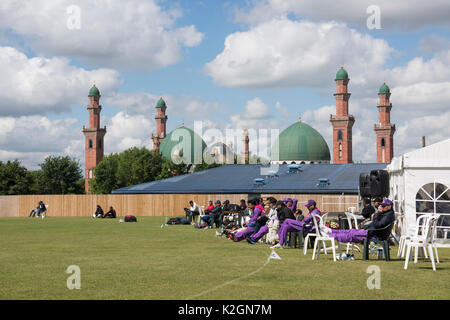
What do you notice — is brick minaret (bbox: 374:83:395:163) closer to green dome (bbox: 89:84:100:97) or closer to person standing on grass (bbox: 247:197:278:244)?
green dome (bbox: 89:84:100:97)

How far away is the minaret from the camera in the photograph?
352 ft

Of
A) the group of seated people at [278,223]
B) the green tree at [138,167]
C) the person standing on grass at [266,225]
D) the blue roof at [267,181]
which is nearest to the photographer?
the group of seated people at [278,223]

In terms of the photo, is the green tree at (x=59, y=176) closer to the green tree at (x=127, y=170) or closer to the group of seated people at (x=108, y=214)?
the green tree at (x=127, y=170)

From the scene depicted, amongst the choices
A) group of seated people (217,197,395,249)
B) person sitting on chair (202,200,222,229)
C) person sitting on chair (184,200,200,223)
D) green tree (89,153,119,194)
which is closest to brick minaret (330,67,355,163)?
green tree (89,153,119,194)

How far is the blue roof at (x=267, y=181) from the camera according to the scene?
171 ft

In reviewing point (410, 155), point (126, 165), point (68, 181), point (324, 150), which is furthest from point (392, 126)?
point (410, 155)

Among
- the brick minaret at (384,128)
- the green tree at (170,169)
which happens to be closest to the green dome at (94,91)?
the green tree at (170,169)

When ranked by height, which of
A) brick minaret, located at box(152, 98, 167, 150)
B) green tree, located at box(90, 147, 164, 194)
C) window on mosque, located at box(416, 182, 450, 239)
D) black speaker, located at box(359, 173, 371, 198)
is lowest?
window on mosque, located at box(416, 182, 450, 239)

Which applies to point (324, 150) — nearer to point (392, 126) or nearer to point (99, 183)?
point (392, 126)

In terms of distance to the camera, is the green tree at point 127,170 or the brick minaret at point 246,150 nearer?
the green tree at point 127,170

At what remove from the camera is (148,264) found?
13.5 m

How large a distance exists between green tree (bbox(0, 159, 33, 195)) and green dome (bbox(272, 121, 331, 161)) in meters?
35.8

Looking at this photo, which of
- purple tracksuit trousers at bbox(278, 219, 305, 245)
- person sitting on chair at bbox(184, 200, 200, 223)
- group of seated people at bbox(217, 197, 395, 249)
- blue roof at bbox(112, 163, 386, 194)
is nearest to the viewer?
group of seated people at bbox(217, 197, 395, 249)

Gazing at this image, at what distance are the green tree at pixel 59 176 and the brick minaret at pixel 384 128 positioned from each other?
43820 mm
